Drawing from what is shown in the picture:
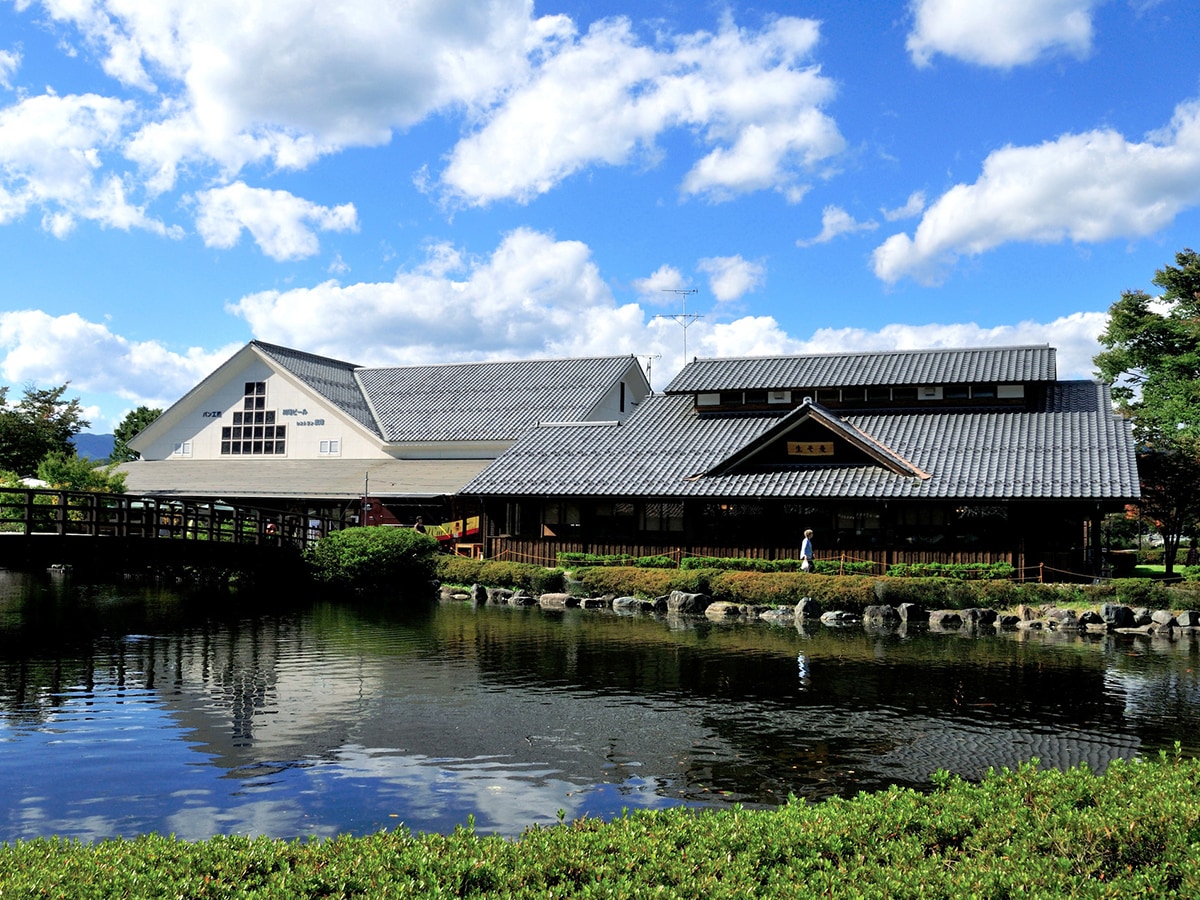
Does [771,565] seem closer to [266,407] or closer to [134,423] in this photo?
[266,407]

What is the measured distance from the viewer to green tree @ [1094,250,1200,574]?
36281mm

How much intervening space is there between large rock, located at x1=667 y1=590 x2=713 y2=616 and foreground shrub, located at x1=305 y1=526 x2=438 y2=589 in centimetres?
987

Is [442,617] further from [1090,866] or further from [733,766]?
[1090,866]

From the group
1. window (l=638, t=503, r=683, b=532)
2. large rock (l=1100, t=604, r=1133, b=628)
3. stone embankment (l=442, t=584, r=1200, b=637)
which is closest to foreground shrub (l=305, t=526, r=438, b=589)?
stone embankment (l=442, t=584, r=1200, b=637)

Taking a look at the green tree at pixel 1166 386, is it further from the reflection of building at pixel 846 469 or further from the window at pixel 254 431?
the window at pixel 254 431

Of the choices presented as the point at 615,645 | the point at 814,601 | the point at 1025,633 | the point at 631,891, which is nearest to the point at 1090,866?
the point at 631,891

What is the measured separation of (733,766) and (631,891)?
5.95m

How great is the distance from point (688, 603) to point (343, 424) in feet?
85.9

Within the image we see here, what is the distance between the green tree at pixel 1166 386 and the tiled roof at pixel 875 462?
2.82 metres

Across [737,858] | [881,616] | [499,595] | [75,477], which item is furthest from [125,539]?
[737,858]

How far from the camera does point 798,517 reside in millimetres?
34938

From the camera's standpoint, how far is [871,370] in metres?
41.2

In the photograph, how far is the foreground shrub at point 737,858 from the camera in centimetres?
649

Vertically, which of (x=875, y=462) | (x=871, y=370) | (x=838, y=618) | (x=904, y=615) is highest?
(x=871, y=370)
